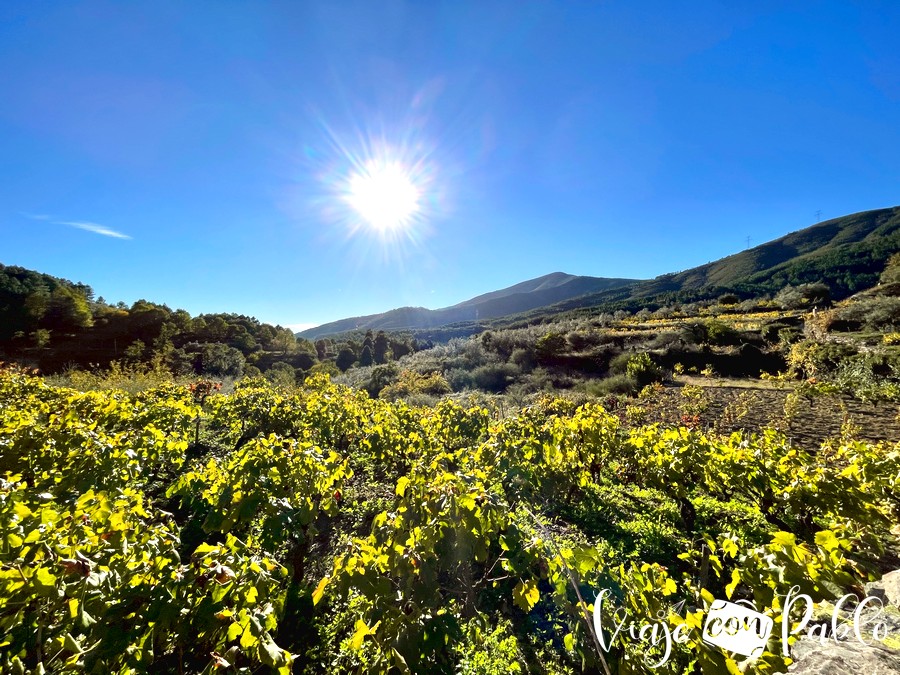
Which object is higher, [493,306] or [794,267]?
[493,306]

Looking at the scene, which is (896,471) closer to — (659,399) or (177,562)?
(177,562)

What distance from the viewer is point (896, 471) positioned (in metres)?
3.06

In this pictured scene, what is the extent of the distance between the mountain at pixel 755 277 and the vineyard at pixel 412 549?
1656 inches

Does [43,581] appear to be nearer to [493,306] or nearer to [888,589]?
[888,589]

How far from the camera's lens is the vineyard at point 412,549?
155 centimetres

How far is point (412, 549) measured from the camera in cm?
208

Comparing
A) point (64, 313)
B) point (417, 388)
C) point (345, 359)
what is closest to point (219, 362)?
point (345, 359)

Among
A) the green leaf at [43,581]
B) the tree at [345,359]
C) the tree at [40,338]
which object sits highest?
the tree at [40,338]

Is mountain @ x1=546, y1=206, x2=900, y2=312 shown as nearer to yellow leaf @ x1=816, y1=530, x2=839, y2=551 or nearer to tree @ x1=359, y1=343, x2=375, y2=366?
tree @ x1=359, y1=343, x2=375, y2=366

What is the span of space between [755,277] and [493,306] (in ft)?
207

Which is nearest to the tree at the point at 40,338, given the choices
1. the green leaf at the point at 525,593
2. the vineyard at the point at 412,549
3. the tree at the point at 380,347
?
the tree at the point at 380,347

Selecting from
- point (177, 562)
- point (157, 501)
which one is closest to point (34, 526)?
point (177, 562)

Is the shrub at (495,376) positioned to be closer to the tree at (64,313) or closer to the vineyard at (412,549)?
the vineyard at (412,549)

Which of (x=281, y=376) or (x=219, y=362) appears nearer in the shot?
(x=281, y=376)
